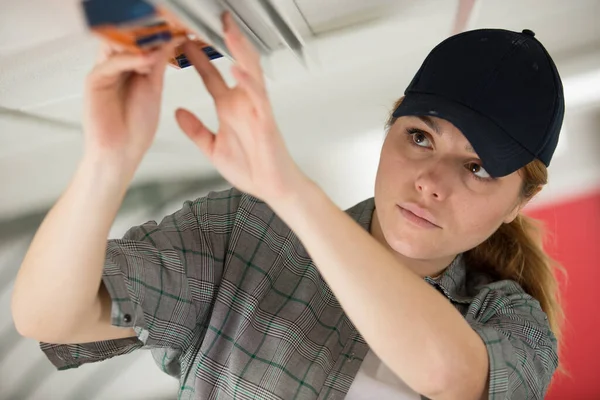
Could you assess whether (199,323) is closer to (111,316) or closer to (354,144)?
(111,316)

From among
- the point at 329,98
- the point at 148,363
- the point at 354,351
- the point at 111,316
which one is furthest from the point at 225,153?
the point at 148,363

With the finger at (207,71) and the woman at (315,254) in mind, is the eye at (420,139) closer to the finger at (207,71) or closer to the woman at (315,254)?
the woman at (315,254)

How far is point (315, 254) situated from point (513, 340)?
0.37 metres

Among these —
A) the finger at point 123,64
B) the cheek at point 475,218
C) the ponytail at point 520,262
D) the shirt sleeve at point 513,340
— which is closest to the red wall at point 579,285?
the ponytail at point 520,262

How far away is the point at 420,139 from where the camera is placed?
0.93 meters

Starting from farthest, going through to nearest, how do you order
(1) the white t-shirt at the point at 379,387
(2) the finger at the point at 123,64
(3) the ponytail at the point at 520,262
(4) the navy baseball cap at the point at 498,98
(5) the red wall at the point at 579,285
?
(5) the red wall at the point at 579,285, (3) the ponytail at the point at 520,262, (1) the white t-shirt at the point at 379,387, (4) the navy baseball cap at the point at 498,98, (2) the finger at the point at 123,64

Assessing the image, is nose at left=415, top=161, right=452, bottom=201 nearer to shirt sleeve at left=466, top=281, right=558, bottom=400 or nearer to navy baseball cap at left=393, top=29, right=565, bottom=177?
navy baseball cap at left=393, top=29, right=565, bottom=177

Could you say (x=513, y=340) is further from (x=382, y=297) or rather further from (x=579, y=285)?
(x=579, y=285)

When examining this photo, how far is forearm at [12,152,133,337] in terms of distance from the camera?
66cm

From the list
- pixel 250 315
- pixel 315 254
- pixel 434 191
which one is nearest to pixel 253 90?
pixel 315 254

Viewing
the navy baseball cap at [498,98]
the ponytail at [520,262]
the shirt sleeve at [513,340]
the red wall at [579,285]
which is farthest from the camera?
the red wall at [579,285]

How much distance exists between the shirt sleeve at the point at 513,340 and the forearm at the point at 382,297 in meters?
0.08

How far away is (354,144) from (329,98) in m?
0.13

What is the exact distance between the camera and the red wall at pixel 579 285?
5.16 ft
